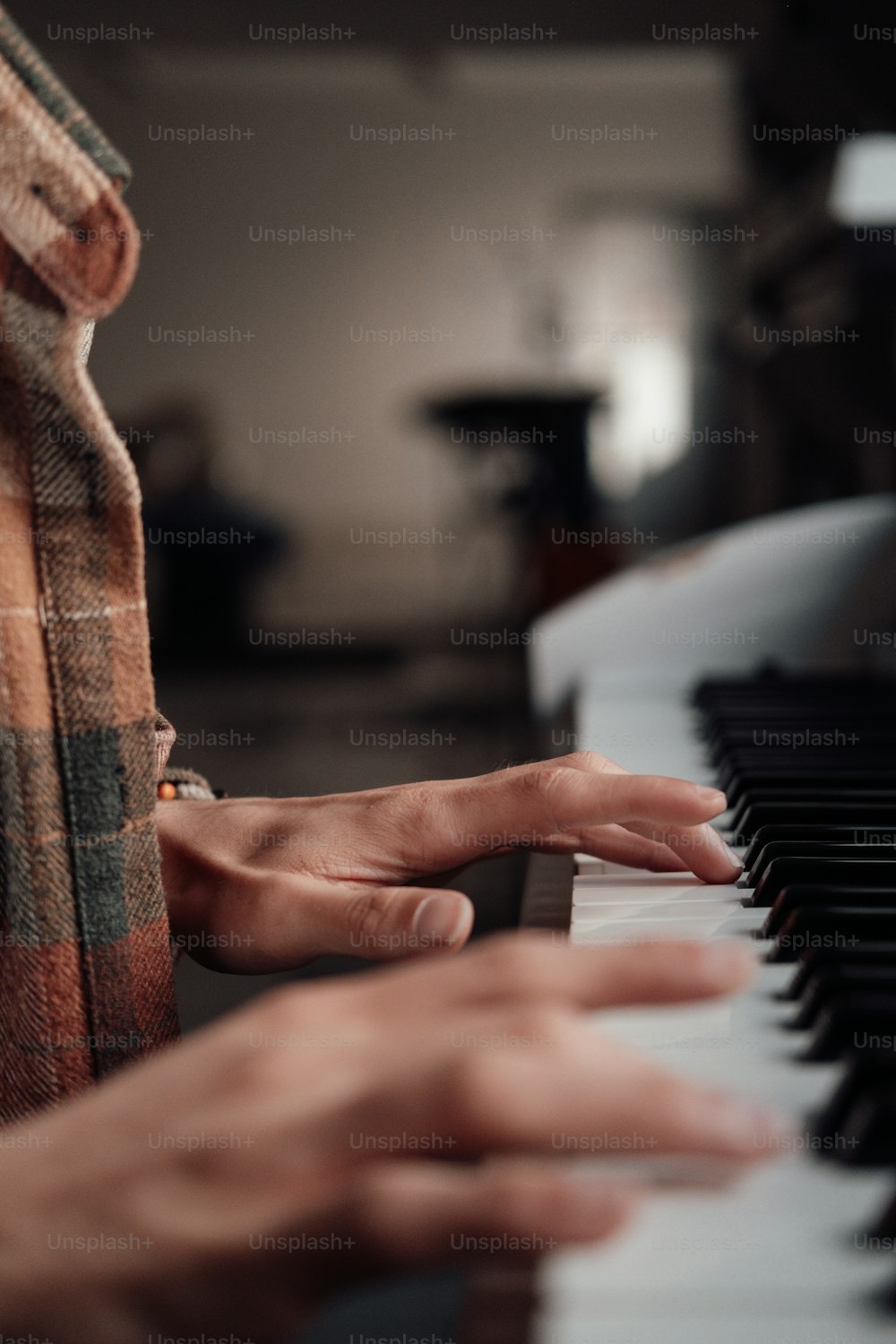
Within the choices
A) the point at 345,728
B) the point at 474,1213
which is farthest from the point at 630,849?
the point at 345,728

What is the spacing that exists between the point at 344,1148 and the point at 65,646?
0.34 m

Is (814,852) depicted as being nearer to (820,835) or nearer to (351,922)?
(820,835)

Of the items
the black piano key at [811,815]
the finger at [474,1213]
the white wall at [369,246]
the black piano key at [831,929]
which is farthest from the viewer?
the white wall at [369,246]

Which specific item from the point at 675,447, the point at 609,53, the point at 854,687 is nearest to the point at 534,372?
the point at 675,447

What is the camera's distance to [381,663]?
6492 mm

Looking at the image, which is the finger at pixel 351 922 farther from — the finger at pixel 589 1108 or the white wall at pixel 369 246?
the white wall at pixel 369 246

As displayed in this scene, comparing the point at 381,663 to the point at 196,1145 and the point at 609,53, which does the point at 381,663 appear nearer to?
the point at 609,53

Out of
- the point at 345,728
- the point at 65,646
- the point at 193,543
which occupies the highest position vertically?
the point at 65,646

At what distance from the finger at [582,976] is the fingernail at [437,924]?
24cm

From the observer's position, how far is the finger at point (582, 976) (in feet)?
1.36

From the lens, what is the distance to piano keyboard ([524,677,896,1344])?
1.13ft

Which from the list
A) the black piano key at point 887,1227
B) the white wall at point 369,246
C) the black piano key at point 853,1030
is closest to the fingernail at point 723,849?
the black piano key at point 853,1030

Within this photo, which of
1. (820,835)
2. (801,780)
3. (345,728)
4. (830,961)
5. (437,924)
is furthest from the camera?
(345,728)

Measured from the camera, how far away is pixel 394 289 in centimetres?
716
